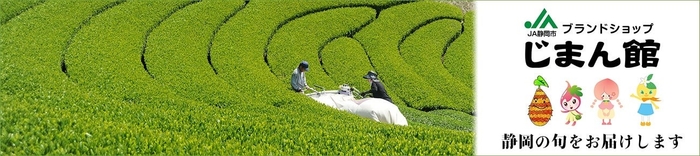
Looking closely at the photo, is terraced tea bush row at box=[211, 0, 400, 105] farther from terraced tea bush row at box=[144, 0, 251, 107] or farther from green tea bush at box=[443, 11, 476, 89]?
green tea bush at box=[443, 11, 476, 89]

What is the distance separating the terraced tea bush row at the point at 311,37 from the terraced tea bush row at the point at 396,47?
64 cm

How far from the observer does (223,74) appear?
13.9m

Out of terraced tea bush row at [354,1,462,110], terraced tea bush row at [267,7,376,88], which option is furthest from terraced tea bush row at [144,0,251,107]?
terraced tea bush row at [354,1,462,110]

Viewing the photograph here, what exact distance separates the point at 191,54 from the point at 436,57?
1052 cm

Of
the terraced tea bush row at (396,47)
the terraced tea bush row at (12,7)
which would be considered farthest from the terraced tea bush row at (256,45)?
the terraced tea bush row at (12,7)

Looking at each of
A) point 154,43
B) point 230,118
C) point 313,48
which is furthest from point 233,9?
point 230,118

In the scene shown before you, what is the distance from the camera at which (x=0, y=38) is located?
1197 centimetres

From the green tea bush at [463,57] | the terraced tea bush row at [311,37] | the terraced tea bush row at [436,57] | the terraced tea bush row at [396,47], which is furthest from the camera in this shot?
the green tea bush at [463,57]

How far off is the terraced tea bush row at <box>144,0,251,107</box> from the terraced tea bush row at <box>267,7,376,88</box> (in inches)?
75.2

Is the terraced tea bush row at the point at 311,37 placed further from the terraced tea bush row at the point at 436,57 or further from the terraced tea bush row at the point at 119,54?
the terraced tea bush row at the point at 119,54

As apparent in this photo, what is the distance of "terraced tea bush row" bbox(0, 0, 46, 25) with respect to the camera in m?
15.3

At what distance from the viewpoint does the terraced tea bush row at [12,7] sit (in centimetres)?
1527

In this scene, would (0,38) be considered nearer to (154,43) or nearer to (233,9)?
(154,43)

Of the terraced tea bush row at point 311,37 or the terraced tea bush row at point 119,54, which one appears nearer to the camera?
the terraced tea bush row at point 119,54
